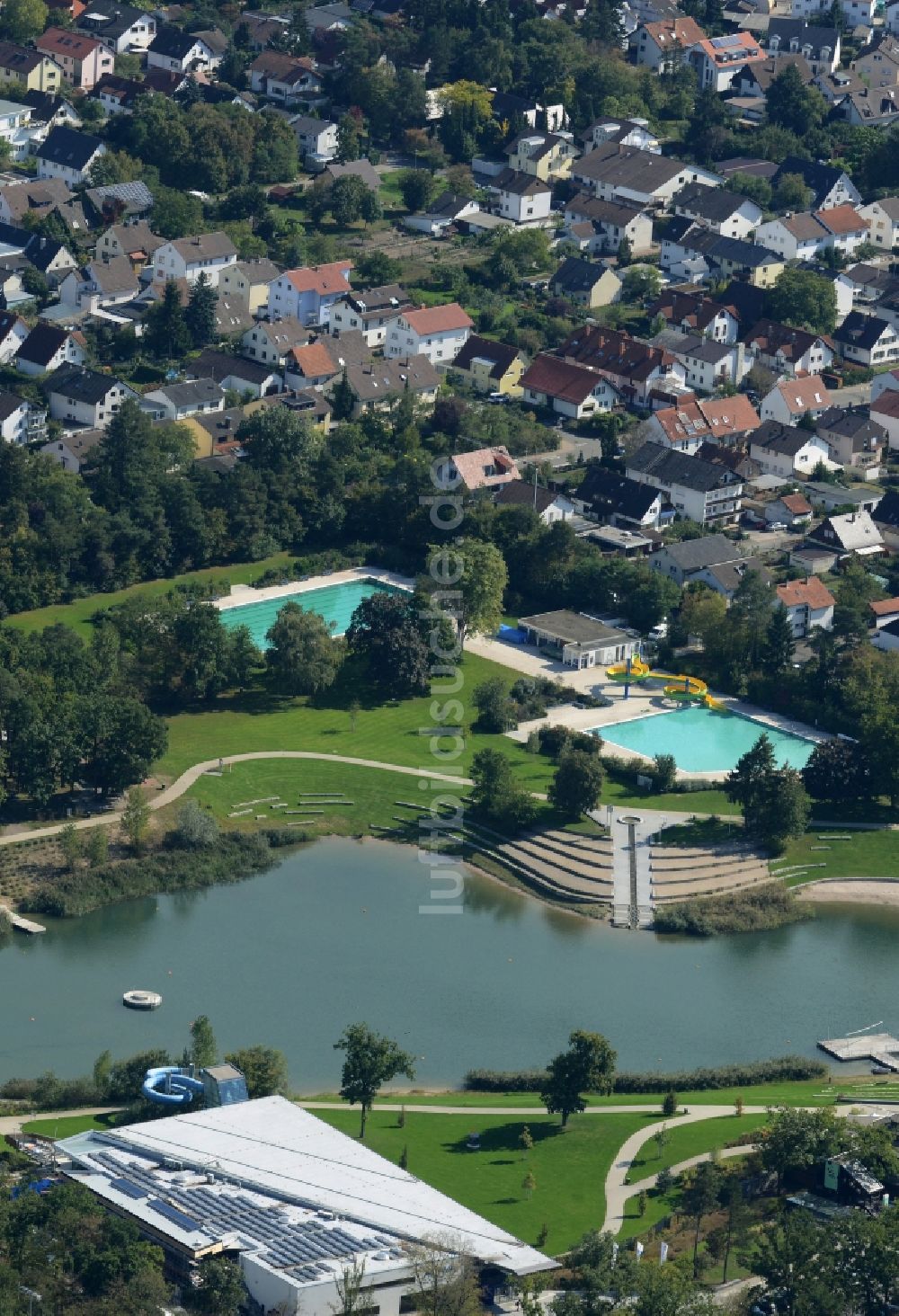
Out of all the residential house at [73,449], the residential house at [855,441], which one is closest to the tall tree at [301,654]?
the residential house at [73,449]

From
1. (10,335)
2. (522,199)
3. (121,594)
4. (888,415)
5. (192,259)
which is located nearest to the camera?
(121,594)

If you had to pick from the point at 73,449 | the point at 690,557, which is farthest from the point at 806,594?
the point at 73,449

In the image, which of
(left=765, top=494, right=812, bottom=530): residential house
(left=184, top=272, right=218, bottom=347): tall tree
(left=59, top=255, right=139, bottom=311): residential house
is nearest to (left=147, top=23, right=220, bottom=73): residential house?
(left=59, top=255, right=139, bottom=311): residential house

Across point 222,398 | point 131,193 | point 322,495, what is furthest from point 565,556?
point 131,193

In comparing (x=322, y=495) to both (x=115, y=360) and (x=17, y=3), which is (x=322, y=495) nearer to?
(x=115, y=360)

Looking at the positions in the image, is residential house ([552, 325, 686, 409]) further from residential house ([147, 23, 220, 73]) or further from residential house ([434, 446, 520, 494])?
residential house ([147, 23, 220, 73])

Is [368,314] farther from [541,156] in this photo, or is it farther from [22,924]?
[22,924]

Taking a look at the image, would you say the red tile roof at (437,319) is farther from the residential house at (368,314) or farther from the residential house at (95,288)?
the residential house at (95,288)
